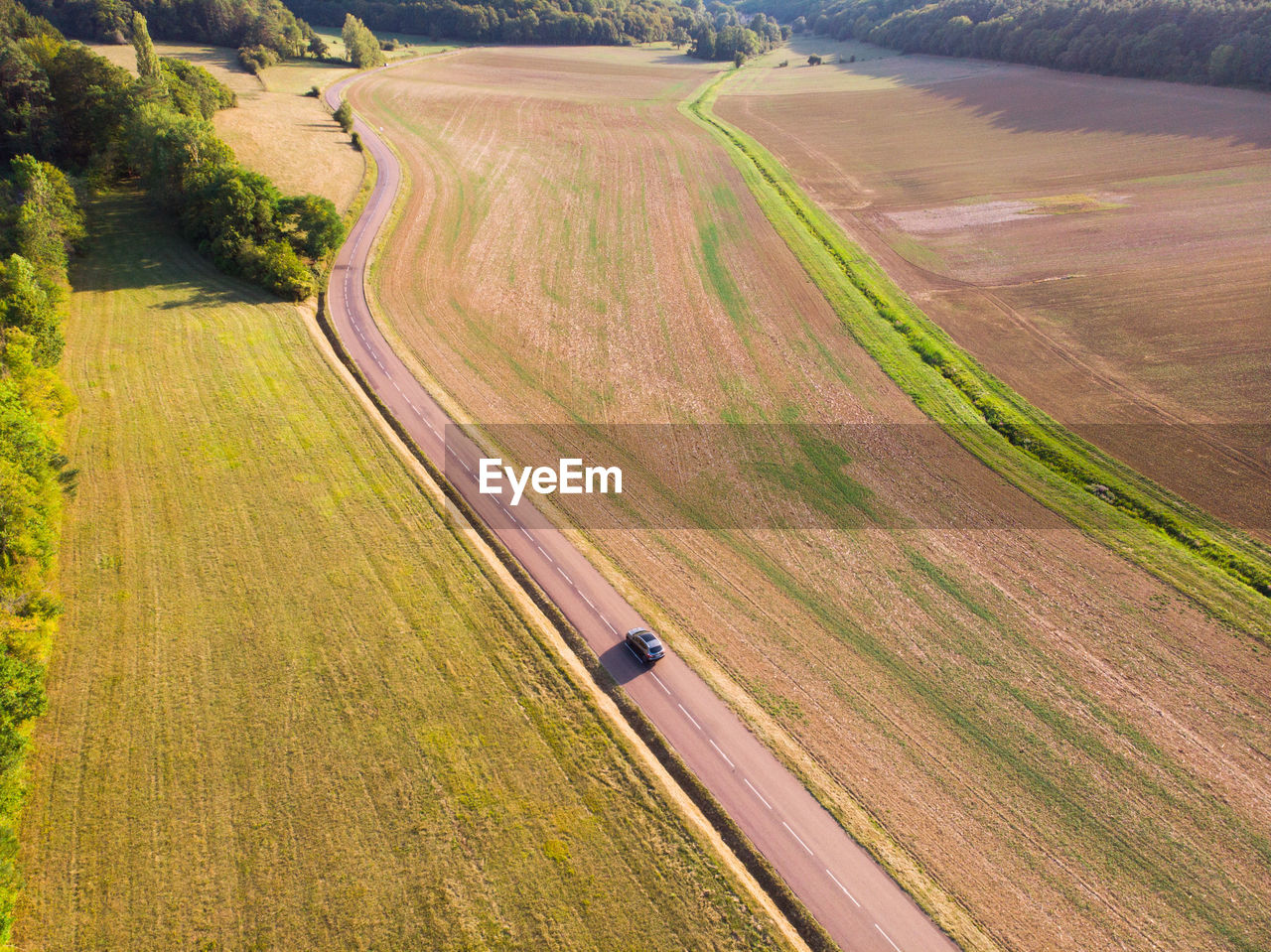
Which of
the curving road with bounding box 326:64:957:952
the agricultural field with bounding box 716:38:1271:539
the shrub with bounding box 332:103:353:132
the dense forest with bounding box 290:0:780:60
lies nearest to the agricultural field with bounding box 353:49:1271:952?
the curving road with bounding box 326:64:957:952

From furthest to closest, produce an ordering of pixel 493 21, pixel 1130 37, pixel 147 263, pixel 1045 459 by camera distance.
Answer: pixel 493 21 < pixel 1130 37 < pixel 147 263 < pixel 1045 459

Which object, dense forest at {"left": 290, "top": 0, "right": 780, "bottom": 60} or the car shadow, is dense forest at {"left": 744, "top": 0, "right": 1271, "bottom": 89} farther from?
the car shadow

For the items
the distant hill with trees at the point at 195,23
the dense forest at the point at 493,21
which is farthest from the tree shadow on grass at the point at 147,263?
the dense forest at the point at 493,21

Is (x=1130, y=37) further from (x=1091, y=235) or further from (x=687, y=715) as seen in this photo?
(x=687, y=715)

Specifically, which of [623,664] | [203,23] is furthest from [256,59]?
[623,664]

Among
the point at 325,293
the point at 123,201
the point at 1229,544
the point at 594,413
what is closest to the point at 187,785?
the point at 594,413

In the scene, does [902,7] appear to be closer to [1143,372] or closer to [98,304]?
[1143,372]

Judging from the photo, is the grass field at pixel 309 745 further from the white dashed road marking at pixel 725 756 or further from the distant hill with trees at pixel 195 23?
the distant hill with trees at pixel 195 23
